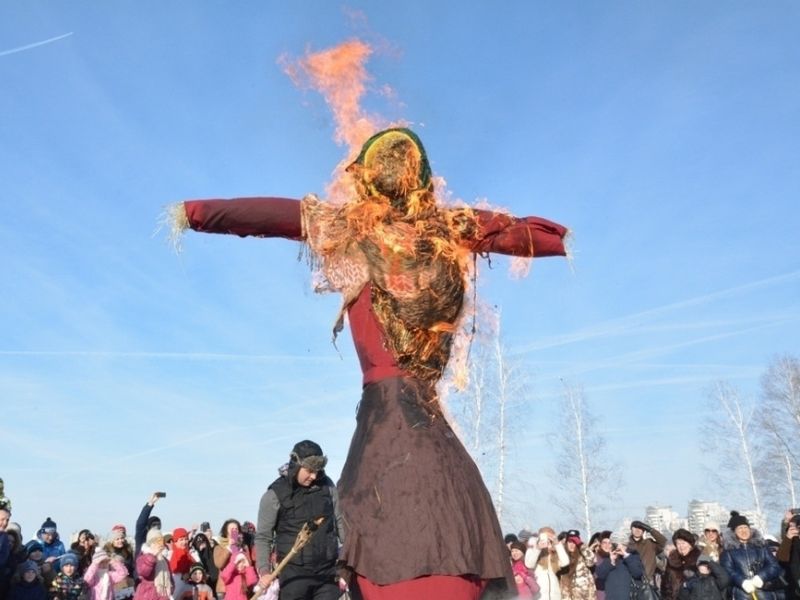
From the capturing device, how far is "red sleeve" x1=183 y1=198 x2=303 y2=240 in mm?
2617

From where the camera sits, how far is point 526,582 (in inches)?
440

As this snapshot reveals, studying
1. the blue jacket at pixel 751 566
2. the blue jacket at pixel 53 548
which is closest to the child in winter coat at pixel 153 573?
the blue jacket at pixel 53 548

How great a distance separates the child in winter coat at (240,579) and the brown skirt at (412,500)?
762 cm

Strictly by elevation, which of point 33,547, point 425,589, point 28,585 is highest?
point 33,547

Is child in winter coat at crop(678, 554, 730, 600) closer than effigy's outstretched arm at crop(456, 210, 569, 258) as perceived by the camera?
No

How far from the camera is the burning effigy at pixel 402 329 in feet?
7.53

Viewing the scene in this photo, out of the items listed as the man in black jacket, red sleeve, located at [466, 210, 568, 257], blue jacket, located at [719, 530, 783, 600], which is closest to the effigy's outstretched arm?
red sleeve, located at [466, 210, 568, 257]

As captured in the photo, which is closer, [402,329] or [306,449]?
[402,329]

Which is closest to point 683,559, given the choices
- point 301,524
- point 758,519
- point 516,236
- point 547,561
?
point 547,561

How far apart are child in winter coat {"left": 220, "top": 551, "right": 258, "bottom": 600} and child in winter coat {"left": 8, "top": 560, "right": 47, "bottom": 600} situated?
2.12m

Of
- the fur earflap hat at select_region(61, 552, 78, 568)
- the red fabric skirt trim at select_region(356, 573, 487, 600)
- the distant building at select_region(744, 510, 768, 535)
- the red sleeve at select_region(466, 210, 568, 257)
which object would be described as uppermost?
the distant building at select_region(744, 510, 768, 535)

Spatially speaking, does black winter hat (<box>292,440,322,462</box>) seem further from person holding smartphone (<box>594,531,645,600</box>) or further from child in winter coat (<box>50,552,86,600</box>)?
person holding smartphone (<box>594,531,645,600</box>)

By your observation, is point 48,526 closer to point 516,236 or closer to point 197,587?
point 197,587

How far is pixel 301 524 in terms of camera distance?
20.9ft
